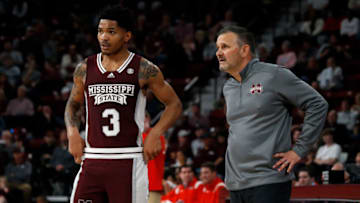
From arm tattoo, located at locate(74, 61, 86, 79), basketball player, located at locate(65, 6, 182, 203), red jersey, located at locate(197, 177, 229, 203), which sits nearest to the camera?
basketball player, located at locate(65, 6, 182, 203)

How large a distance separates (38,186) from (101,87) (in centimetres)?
885

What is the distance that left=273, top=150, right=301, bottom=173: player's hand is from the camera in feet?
13.4

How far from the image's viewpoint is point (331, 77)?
13734 millimetres

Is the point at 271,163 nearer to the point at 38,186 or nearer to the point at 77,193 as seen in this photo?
the point at 77,193

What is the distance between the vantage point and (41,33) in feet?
61.4

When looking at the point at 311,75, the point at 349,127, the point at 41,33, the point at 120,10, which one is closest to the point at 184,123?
the point at 311,75

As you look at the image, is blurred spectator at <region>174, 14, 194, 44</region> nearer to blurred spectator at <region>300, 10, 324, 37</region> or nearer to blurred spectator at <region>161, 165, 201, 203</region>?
blurred spectator at <region>300, 10, 324, 37</region>

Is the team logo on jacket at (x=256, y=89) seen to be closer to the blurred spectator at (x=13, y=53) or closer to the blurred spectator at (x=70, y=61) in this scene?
the blurred spectator at (x=70, y=61)

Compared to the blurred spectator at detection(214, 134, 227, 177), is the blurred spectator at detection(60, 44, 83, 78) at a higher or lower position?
higher

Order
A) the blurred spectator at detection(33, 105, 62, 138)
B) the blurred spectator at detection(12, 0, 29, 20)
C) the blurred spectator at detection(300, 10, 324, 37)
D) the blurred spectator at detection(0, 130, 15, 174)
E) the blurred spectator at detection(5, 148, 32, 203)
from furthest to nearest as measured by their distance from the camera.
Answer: the blurred spectator at detection(12, 0, 29, 20) < the blurred spectator at detection(300, 10, 324, 37) < the blurred spectator at detection(33, 105, 62, 138) < the blurred spectator at detection(0, 130, 15, 174) < the blurred spectator at detection(5, 148, 32, 203)

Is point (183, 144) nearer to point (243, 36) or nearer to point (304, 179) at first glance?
point (304, 179)

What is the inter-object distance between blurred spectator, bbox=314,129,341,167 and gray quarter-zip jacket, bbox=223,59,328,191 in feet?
22.1

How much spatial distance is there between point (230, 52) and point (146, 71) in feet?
2.25

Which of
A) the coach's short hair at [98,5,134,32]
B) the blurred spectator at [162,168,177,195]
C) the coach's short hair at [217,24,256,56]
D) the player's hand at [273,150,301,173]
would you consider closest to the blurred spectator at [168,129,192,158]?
the blurred spectator at [162,168,177,195]
